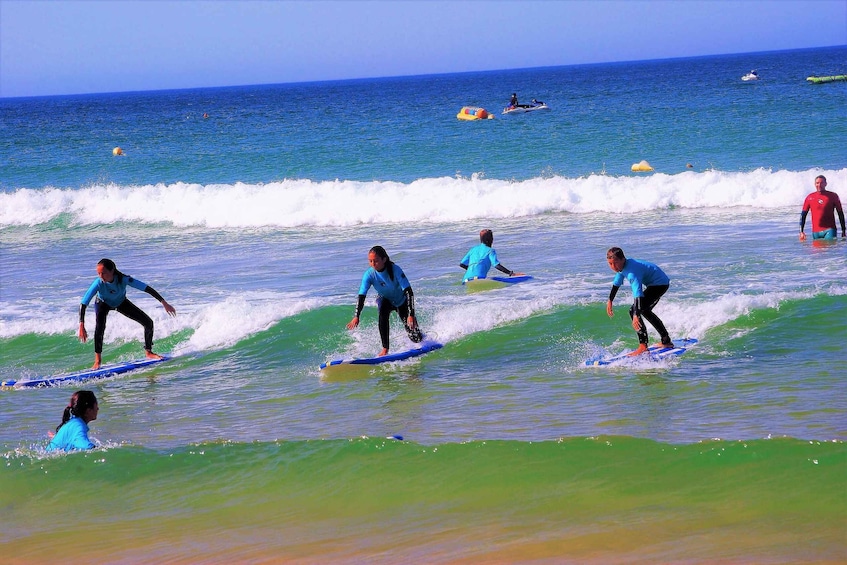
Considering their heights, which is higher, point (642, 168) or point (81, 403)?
point (642, 168)

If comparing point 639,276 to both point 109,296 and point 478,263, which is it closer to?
point 478,263

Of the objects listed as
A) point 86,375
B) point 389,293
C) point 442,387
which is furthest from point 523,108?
point 442,387

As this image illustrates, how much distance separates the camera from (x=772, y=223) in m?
19.0

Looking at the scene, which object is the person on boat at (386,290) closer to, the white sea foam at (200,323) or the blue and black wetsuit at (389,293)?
the blue and black wetsuit at (389,293)

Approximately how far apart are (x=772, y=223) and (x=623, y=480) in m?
13.4

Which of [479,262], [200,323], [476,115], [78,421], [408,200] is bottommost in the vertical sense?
[200,323]

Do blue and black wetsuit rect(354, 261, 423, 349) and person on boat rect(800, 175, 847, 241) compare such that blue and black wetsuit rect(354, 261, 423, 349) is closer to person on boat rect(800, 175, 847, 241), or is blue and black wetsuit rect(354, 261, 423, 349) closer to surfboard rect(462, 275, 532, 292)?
surfboard rect(462, 275, 532, 292)

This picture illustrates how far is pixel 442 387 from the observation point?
10.0m

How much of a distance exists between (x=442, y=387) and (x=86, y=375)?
14.3 feet

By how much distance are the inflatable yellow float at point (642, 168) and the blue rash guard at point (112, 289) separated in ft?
64.8

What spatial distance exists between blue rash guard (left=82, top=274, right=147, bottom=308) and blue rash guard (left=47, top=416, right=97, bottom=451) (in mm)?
3542

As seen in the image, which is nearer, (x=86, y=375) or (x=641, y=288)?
(x=641, y=288)

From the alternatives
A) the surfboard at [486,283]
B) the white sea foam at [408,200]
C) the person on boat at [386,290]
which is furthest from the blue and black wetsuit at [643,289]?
the white sea foam at [408,200]

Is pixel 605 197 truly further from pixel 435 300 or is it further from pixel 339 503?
pixel 339 503
